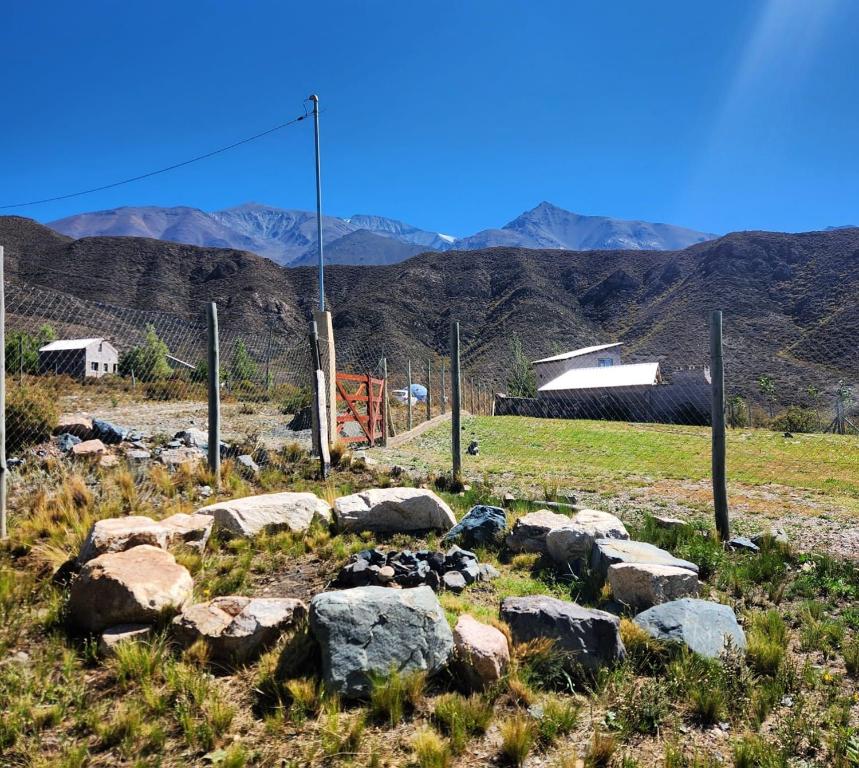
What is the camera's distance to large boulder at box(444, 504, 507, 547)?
5113 millimetres

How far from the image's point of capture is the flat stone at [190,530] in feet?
14.3

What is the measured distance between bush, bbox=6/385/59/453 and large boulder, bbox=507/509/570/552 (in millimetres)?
7463

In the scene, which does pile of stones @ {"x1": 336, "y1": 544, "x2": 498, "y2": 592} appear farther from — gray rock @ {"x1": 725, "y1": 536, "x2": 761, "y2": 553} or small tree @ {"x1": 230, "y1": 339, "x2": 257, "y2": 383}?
small tree @ {"x1": 230, "y1": 339, "x2": 257, "y2": 383}

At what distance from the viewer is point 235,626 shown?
3117 millimetres

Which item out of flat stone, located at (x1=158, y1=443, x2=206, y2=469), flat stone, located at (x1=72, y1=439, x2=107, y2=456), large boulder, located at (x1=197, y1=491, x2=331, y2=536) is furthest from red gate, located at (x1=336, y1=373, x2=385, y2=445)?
large boulder, located at (x1=197, y1=491, x2=331, y2=536)

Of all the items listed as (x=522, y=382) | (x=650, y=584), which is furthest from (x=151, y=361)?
(x=650, y=584)

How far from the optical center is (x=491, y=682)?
2873 mm

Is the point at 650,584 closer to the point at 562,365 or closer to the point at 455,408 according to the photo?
the point at 455,408

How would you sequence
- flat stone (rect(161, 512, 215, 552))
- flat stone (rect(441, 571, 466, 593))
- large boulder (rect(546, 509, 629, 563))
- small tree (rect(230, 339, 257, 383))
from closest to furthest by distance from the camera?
flat stone (rect(441, 571, 466, 593)), flat stone (rect(161, 512, 215, 552)), large boulder (rect(546, 509, 629, 563)), small tree (rect(230, 339, 257, 383))

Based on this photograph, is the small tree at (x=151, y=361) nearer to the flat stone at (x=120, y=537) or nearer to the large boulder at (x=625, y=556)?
the flat stone at (x=120, y=537)

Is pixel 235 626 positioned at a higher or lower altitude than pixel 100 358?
lower

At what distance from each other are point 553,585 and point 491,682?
1.59 meters

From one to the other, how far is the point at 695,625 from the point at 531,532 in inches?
73.2

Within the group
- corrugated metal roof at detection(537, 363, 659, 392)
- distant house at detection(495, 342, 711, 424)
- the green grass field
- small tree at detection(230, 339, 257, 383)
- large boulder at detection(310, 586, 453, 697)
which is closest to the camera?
large boulder at detection(310, 586, 453, 697)
